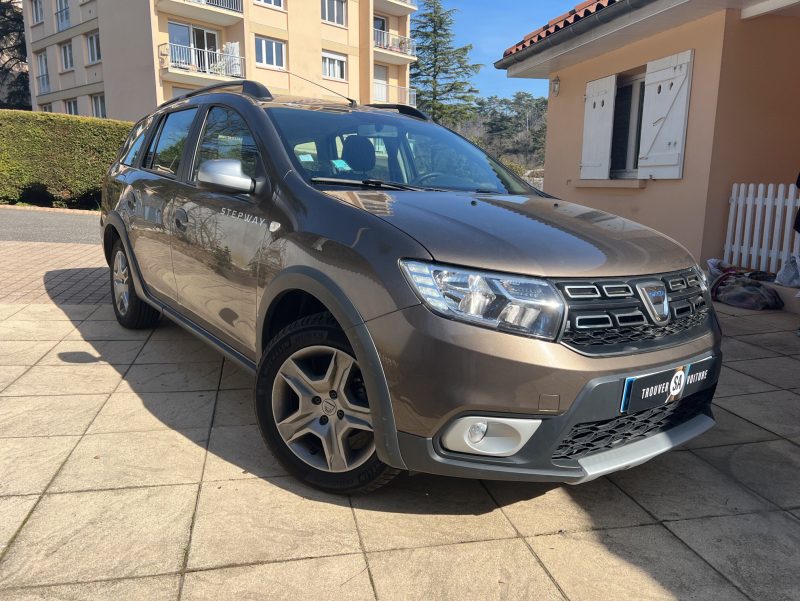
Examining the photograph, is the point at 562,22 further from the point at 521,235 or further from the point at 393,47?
the point at 393,47

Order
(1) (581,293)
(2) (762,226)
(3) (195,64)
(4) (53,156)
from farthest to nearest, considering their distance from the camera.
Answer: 1. (3) (195,64)
2. (4) (53,156)
3. (2) (762,226)
4. (1) (581,293)

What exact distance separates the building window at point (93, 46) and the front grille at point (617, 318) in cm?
3414

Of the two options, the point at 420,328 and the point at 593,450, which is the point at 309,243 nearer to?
the point at 420,328

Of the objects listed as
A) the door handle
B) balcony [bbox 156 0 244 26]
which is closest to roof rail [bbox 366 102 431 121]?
the door handle

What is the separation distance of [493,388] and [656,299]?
80 cm

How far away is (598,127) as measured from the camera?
879 centimetres

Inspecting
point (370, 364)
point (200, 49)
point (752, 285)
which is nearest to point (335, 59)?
point (200, 49)

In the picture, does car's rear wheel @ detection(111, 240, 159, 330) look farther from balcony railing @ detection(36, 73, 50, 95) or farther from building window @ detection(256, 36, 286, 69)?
balcony railing @ detection(36, 73, 50, 95)

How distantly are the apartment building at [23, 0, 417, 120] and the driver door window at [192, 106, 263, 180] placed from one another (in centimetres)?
2248

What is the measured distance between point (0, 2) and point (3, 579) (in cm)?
5057

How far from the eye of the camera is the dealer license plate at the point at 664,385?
225 centimetres

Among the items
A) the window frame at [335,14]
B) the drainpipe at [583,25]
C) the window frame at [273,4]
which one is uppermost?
the window frame at [335,14]

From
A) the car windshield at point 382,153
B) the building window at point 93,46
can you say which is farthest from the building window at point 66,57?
the car windshield at point 382,153

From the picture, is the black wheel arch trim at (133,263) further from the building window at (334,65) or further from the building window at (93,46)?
the building window at (93,46)
